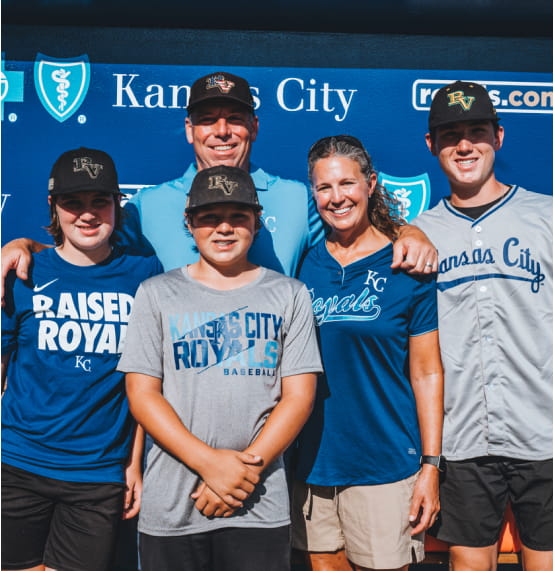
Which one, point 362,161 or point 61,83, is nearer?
point 362,161

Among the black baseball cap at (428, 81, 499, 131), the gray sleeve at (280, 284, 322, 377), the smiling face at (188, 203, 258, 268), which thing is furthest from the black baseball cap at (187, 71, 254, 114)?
the gray sleeve at (280, 284, 322, 377)

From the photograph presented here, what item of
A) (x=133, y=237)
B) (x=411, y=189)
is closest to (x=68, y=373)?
(x=133, y=237)

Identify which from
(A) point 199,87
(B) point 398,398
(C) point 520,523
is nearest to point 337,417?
(B) point 398,398

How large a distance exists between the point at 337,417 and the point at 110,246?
1.09m

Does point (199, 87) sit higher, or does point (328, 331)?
point (199, 87)

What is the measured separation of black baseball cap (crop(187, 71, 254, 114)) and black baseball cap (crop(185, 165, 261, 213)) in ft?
1.55

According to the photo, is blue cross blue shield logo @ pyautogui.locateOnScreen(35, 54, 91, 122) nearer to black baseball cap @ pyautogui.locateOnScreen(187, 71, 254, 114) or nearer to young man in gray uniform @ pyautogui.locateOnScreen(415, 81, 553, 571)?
black baseball cap @ pyautogui.locateOnScreen(187, 71, 254, 114)

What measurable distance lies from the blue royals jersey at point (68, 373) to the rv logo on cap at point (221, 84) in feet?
2.81

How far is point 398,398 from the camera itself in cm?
231

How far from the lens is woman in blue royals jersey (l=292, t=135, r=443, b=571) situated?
227 cm

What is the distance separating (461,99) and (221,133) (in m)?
0.98

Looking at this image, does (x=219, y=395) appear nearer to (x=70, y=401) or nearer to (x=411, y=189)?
(x=70, y=401)

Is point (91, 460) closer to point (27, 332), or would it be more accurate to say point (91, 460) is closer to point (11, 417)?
point (11, 417)

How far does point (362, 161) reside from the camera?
94.1 inches
